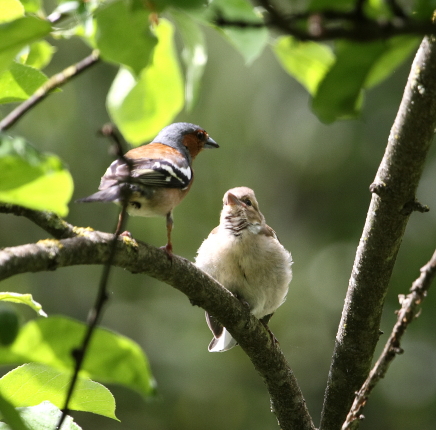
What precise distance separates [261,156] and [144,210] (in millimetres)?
8296

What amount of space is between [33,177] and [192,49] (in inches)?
31.1

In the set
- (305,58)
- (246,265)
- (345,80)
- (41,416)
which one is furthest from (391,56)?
(246,265)

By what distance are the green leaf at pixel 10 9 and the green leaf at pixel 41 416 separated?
3.58ft

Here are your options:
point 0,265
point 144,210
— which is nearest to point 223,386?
point 144,210

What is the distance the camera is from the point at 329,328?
35.2 ft

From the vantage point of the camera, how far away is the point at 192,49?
1658 mm

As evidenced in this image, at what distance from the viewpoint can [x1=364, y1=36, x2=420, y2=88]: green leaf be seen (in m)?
0.91

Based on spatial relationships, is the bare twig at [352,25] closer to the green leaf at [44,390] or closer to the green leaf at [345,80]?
the green leaf at [345,80]

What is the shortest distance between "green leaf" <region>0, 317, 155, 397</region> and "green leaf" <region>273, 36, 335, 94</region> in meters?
0.97

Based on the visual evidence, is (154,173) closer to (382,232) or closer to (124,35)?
(382,232)

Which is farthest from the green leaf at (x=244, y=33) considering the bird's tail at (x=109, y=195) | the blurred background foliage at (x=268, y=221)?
the blurred background foliage at (x=268, y=221)

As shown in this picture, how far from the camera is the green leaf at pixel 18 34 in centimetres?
108

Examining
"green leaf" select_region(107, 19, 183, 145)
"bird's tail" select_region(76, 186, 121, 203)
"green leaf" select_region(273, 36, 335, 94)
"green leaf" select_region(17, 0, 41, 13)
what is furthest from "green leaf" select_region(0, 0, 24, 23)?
"bird's tail" select_region(76, 186, 121, 203)

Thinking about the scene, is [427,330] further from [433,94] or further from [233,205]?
[433,94]
